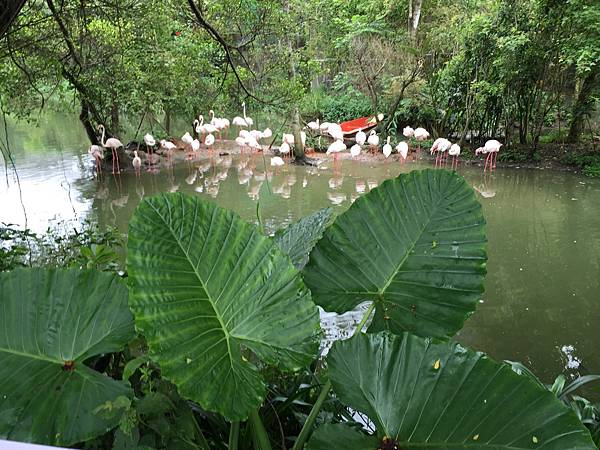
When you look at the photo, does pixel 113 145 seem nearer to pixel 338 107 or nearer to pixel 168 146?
pixel 168 146

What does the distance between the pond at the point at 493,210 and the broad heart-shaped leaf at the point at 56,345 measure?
7.99 ft

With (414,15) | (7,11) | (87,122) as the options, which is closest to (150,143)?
(87,122)

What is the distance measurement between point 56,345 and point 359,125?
30.6 ft

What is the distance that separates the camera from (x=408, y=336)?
781 millimetres

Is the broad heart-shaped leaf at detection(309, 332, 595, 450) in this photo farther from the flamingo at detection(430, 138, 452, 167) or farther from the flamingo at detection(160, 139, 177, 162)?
the flamingo at detection(160, 139, 177, 162)

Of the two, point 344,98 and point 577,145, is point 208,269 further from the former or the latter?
point 344,98

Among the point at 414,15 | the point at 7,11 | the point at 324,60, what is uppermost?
the point at 414,15

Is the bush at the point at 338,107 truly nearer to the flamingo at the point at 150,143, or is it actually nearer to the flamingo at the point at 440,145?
the flamingo at the point at 440,145

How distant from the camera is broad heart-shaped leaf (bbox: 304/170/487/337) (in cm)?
91

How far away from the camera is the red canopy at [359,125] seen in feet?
31.2

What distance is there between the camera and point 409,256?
37.4 inches

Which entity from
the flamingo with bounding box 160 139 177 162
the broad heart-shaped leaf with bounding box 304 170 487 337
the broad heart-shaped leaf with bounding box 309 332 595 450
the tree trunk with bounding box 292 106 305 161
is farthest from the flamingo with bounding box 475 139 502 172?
the broad heart-shaped leaf with bounding box 309 332 595 450

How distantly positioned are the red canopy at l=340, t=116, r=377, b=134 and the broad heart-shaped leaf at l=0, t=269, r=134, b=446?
878 centimetres

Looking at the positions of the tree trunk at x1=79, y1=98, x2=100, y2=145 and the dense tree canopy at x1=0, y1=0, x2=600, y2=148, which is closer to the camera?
the dense tree canopy at x1=0, y1=0, x2=600, y2=148
